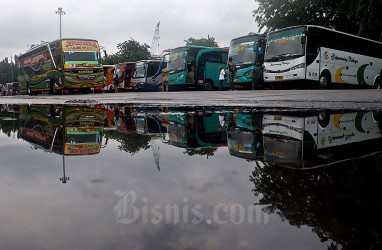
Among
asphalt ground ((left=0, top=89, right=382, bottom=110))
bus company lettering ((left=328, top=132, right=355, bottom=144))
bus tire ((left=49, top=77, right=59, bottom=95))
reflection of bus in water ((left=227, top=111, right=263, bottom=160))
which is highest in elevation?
bus tire ((left=49, top=77, right=59, bottom=95))

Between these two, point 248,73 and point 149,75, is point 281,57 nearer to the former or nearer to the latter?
point 248,73

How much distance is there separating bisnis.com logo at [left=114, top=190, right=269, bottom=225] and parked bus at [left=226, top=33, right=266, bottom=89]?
16895 mm

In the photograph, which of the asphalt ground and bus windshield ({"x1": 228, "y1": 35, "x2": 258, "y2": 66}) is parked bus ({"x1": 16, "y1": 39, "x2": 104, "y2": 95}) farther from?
the asphalt ground

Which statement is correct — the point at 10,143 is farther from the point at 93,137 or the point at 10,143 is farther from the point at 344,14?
the point at 344,14

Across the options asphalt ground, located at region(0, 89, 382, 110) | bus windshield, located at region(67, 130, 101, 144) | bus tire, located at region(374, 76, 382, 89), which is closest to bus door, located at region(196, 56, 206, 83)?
bus tire, located at region(374, 76, 382, 89)

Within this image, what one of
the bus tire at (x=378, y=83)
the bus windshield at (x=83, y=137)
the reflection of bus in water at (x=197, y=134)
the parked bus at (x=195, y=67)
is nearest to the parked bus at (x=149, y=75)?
the parked bus at (x=195, y=67)

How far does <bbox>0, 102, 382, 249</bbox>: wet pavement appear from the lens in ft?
2.47

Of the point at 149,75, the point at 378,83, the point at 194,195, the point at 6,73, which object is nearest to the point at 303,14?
the point at 378,83

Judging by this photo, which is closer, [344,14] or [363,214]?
[363,214]

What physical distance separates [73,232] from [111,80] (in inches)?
1285

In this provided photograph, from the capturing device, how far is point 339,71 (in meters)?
16.4

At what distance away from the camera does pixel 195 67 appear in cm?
2145

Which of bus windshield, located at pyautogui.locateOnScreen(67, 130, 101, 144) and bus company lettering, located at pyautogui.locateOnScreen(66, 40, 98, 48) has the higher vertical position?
bus company lettering, located at pyautogui.locateOnScreen(66, 40, 98, 48)

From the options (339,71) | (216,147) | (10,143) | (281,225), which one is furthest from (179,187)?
(339,71)
